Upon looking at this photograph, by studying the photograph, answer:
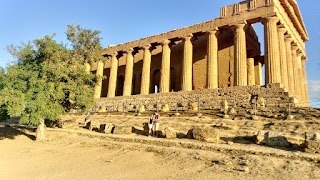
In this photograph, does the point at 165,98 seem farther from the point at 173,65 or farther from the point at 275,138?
the point at 275,138

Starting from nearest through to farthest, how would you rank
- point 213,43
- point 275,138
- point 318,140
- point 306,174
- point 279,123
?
1. point 306,174
2. point 318,140
3. point 275,138
4. point 279,123
5. point 213,43

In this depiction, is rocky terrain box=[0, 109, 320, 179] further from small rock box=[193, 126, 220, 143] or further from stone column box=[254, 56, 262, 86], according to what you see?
stone column box=[254, 56, 262, 86]

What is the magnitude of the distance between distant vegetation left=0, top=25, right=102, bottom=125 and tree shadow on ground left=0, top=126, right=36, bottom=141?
7.04 feet

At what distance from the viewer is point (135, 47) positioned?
39938 mm

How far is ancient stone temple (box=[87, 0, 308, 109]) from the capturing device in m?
28.1

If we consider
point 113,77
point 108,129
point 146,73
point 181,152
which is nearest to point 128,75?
point 113,77

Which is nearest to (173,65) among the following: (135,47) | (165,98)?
(135,47)

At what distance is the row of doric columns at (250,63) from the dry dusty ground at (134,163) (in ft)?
29.6

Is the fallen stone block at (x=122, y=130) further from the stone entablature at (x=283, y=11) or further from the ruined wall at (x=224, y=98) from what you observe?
the stone entablature at (x=283, y=11)

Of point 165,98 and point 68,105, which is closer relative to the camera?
point 68,105

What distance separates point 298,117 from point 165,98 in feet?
51.1

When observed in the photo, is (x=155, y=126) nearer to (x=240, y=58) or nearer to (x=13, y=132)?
(x=13, y=132)

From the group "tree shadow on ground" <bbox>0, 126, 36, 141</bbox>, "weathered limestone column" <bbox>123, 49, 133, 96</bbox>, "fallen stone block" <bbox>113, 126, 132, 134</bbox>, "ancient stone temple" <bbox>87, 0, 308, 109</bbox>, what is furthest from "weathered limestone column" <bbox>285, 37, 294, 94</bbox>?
"tree shadow on ground" <bbox>0, 126, 36, 141</bbox>

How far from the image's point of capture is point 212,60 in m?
30.7
